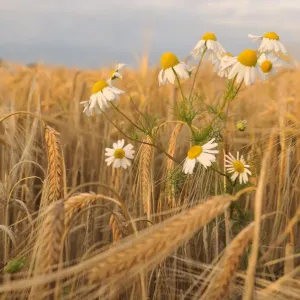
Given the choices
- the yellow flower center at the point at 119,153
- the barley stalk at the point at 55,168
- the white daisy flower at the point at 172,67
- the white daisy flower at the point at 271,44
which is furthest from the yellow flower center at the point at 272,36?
the barley stalk at the point at 55,168

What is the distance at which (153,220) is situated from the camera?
50.1 inches

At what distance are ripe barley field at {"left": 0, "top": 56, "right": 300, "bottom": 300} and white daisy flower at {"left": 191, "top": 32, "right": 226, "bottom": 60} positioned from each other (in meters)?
0.10

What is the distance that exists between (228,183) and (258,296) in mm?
452

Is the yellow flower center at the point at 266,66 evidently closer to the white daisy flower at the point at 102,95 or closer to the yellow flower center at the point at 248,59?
the yellow flower center at the point at 248,59

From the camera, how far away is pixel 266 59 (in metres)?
1.26

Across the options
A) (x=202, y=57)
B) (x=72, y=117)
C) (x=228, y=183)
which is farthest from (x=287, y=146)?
(x=72, y=117)

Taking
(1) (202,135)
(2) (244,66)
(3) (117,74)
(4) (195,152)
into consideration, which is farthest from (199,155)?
(3) (117,74)

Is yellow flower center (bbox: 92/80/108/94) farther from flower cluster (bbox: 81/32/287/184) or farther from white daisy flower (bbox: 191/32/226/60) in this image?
white daisy flower (bbox: 191/32/226/60)

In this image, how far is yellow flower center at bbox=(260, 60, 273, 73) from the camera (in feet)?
4.12

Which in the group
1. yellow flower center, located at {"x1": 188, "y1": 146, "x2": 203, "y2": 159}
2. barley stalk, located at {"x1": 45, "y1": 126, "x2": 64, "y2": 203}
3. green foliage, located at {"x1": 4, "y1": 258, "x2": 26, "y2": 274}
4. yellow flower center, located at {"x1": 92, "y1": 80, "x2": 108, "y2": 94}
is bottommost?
green foliage, located at {"x1": 4, "y1": 258, "x2": 26, "y2": 274}

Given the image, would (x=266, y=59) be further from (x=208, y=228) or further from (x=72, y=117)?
(x=72, y=117)

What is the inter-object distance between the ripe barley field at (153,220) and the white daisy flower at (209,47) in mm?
102

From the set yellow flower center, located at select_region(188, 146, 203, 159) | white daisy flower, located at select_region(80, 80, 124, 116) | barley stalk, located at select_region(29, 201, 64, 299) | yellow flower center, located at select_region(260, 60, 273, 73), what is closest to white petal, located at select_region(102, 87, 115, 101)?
white daisy flower, located at select_region(80, 80, 124, 116)

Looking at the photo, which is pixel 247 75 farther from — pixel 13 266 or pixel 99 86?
pixel 13 266
